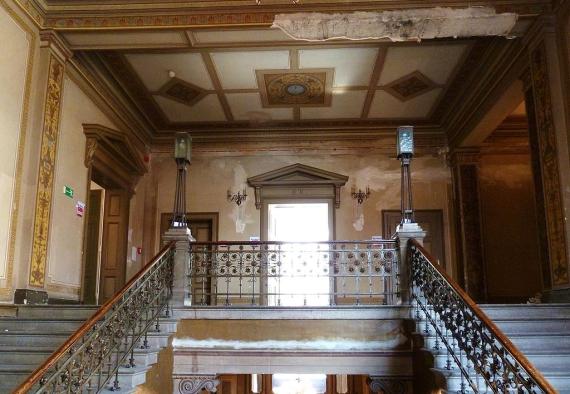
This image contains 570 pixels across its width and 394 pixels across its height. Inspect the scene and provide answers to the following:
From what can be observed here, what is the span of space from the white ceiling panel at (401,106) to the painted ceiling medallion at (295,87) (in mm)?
914

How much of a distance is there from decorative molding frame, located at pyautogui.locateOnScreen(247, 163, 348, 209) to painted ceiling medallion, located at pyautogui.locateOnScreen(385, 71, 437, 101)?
2.03 meters

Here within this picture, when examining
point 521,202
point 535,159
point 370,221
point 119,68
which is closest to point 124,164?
point 119,68

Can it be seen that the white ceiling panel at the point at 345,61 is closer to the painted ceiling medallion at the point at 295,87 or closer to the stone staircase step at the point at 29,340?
the painted ceiling medallion at the point at 295,87

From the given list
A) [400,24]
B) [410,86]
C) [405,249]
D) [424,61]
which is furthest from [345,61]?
[405,249]

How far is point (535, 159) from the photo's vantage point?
6961 mm

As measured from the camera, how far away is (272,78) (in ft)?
30.1

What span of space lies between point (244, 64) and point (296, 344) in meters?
4.38

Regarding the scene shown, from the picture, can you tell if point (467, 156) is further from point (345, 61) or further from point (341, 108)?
point (345, 61)

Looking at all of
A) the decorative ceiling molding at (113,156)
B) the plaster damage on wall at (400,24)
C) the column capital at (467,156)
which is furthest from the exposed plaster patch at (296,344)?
the column capital at (467,156)

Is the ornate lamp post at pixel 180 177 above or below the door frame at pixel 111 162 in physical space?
below

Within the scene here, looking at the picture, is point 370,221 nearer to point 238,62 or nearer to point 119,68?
point 238,62

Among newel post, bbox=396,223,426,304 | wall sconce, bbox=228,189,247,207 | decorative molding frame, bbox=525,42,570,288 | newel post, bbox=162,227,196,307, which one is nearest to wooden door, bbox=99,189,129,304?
wall sconce, bbox=228,189,247,207

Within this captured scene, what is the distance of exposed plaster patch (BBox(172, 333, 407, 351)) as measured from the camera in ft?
20.8

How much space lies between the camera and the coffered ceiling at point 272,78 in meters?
7.52
